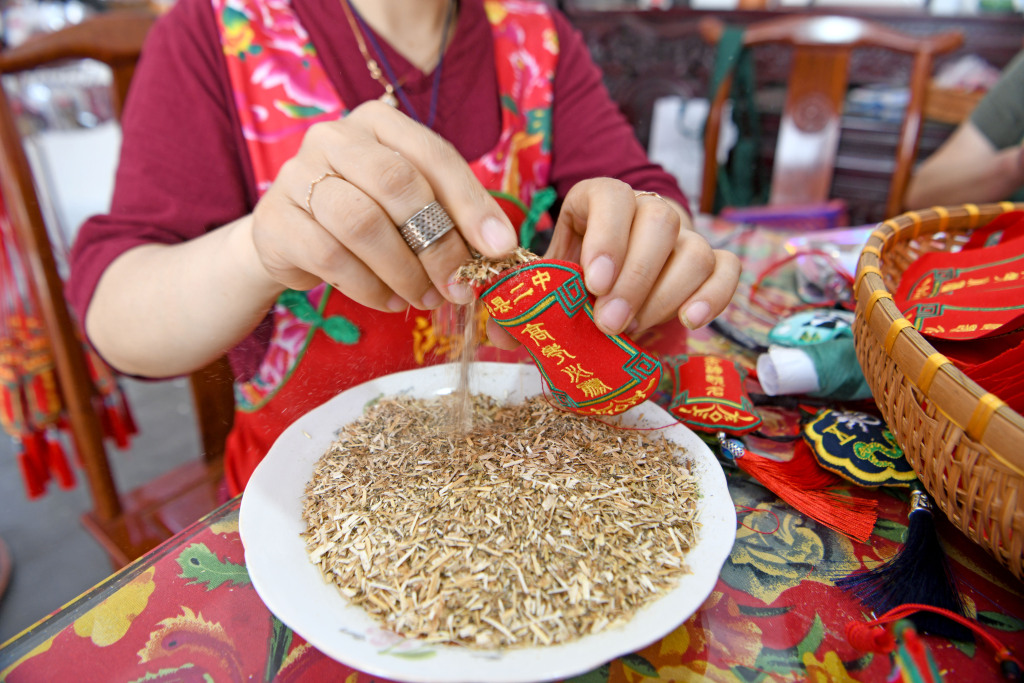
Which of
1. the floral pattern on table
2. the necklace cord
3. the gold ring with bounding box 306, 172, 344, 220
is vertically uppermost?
the necklace cord

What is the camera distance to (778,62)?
274cm

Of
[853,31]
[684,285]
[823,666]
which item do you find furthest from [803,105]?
[823,666]

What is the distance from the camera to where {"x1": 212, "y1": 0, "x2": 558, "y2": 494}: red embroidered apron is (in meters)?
0.62

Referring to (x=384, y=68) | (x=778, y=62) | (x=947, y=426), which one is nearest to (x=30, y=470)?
(x=384, y=68)

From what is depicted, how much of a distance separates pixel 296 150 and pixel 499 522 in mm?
590

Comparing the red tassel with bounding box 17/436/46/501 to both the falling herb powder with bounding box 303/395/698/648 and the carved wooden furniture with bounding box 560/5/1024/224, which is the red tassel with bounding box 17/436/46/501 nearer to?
the falling herb powder with bounding box 303/395/698/648

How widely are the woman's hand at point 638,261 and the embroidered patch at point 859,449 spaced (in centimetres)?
17

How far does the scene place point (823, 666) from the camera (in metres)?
0.42

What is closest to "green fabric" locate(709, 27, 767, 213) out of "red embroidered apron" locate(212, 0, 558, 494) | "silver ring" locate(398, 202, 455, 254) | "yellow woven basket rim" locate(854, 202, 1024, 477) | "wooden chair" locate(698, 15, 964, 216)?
"wooden chair" locate(698, 15, 964, 216)

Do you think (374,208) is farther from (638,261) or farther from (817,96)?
(817,96)

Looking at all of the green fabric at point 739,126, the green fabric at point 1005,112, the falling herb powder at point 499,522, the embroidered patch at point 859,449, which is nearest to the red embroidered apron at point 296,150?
the falling herb powder at point 499,522

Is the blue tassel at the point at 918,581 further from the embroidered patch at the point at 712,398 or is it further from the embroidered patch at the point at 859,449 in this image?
the embroidered patch at the point at 712,398

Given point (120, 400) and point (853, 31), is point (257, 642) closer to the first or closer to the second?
point (120, 400)

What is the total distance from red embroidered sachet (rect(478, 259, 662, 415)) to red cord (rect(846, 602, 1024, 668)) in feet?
0.84
